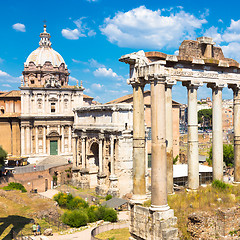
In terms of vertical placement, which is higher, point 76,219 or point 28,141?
point 28,141

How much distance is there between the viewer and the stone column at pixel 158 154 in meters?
11.7

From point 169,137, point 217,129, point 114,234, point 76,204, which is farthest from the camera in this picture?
point 76,204

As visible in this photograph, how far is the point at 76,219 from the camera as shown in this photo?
71.9 feet

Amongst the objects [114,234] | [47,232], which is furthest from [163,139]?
[47,232]

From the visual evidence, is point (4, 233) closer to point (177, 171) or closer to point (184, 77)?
point (184, 77)

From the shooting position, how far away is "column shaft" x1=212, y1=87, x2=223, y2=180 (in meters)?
16.2

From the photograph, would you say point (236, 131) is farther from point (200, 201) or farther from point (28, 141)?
point (28, 141)

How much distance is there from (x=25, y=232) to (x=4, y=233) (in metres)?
1.16

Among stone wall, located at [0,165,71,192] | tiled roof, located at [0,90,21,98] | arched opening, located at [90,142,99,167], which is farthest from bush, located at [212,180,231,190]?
tiled roof, located at [0,90,21,98]

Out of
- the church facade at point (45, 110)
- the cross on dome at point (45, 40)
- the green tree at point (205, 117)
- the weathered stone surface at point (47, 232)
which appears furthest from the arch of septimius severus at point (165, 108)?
the green tree at point (205, 117)

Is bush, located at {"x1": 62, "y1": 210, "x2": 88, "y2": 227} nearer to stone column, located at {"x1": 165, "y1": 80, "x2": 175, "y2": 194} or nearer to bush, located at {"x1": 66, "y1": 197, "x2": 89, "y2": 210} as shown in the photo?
bush, located at {"x1": 66, "y1": 197, "x2": 89, "y2": 210}

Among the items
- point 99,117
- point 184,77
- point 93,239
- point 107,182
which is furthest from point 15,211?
point 184,77

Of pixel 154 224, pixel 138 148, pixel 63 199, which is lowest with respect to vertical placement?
pixel 63 199

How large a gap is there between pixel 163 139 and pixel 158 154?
565 mm
